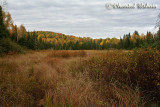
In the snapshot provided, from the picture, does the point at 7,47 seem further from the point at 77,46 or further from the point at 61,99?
the point at 77,46

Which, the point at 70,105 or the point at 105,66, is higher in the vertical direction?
the point at 105,66

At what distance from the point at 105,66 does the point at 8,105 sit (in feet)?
8.16

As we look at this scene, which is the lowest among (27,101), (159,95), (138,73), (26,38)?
(27,101)

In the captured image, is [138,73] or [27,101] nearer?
[27,101]

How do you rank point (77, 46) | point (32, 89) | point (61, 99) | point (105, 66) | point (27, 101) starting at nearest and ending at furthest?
point (61, 99) → point (27, 101) → point (32, 89) → point (105, 66) → point (77, 46)

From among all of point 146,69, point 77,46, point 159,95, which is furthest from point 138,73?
point 77,46

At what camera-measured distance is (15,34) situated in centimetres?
3256

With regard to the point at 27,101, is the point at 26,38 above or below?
above

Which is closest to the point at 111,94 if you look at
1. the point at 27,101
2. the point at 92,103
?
the point at 92,103

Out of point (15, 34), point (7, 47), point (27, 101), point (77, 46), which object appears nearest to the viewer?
point (27, 101)

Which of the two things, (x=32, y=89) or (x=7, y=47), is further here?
(x=7, y=47)

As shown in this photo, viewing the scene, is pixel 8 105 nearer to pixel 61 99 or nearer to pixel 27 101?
pixel 27 101

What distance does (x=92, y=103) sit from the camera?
1.94 metres

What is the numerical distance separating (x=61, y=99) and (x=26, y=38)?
36.5 m
